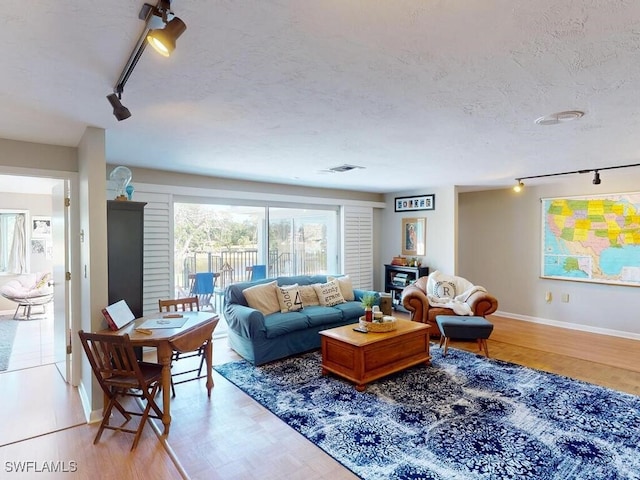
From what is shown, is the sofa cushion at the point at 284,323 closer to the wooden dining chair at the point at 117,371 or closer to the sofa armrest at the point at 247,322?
the sofa armrest at the point at 247,322

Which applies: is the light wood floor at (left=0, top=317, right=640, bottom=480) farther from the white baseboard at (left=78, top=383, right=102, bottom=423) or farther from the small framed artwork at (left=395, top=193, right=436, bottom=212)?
the small framed artwork at (left=395, top=193, right=436, bottom=212)

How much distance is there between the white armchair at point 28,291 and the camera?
5965 millimetres

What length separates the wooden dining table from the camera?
2.51m

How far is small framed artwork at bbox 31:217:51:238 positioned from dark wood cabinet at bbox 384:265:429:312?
6.55 m

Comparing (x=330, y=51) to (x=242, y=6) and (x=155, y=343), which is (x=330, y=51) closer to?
(x=242, y=6)

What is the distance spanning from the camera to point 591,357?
4.13 meters

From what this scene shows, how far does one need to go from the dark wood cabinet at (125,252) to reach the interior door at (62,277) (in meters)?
0.60

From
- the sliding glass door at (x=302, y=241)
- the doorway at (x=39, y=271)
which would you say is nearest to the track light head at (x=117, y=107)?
the doorway at (x=39, y=271)

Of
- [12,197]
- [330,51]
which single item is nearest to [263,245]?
[330,51]

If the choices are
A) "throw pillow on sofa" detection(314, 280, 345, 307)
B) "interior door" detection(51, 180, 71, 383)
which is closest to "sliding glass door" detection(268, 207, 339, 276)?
"throw pillow on sofa" detection(314, 280, 345, 307)

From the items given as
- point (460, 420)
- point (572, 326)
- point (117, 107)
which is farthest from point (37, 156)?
point (572, 326)

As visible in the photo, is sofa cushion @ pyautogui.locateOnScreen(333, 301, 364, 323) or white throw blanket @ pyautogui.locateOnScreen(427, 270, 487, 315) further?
white throw blanket @ pyautogui.locateOnScreen(427, 270, 487, 315)

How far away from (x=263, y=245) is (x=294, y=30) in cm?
424

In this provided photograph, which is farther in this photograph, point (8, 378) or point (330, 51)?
point (8, 378)
